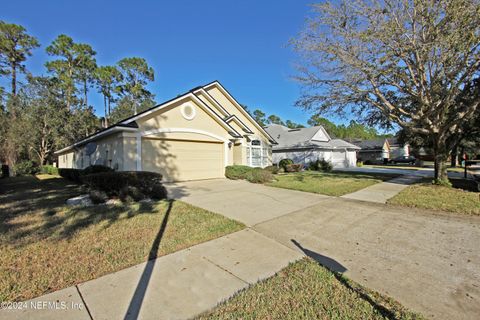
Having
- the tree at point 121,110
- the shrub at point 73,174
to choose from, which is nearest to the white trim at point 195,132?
the shrub at point 73,174

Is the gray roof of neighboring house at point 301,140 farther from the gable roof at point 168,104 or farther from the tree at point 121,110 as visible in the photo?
the tree at point 121,110

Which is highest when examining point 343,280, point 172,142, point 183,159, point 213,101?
point 213,101

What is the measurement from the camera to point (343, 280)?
10.3 feet

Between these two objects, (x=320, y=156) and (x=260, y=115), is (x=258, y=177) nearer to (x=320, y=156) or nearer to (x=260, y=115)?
(x=320, y=156)

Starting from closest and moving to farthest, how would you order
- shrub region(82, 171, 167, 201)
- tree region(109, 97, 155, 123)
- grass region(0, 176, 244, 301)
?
grass region(0, 176, 244, 301) < shrub region(82, 171, 167, 201) < tree region(109, 97, 155, 123)

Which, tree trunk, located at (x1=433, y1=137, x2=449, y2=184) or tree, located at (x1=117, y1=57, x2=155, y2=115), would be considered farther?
tree, located at (x1=117, y1=57, x2=155, y2=115)

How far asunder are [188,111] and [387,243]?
11130 mm

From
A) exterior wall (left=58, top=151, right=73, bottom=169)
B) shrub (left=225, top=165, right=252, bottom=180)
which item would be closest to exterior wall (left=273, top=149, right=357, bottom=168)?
shrub (left=225, top=165, right=252, bottom=180)

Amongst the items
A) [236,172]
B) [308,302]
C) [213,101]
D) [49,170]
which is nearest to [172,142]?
[236,172]

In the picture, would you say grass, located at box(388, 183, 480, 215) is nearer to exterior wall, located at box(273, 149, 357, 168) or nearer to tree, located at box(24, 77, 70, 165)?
exterior wall, located at box(273, 149, 357, 168)

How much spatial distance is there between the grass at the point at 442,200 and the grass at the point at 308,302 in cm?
607

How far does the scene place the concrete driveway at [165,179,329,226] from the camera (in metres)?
6.48

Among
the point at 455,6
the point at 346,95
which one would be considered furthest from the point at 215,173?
the point at 455,6

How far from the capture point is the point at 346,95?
11.1m
